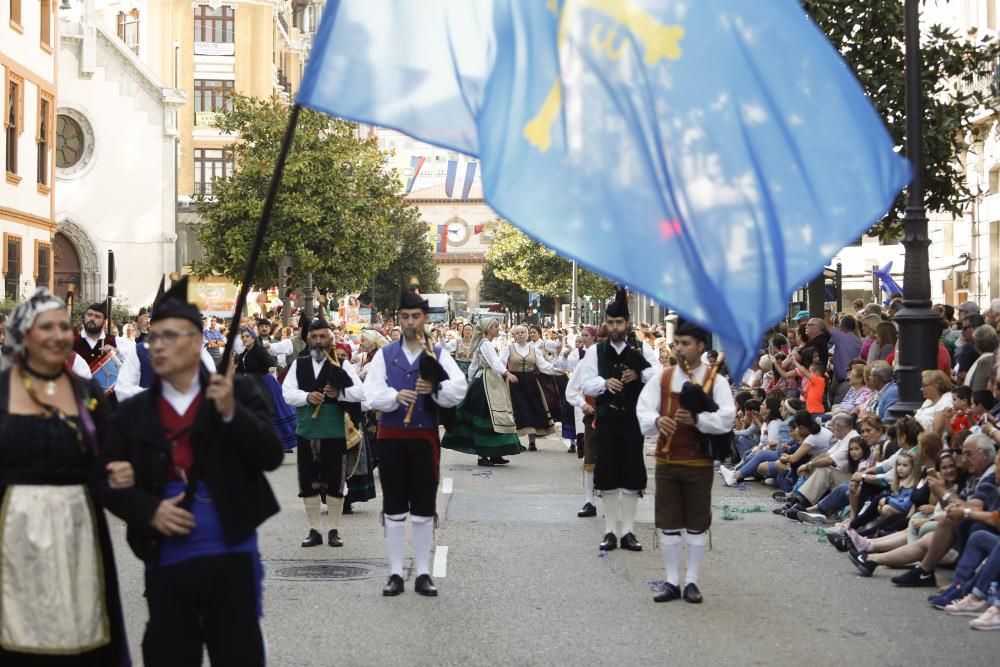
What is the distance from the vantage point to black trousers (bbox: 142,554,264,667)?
5434 millimetres

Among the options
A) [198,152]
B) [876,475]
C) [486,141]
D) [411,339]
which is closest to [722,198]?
[486,141]

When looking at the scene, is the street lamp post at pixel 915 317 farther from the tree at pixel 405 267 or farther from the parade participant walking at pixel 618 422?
the tree at pixel 405 267

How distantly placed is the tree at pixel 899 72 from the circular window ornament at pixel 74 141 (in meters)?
37.7

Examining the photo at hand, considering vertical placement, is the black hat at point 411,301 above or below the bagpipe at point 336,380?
above

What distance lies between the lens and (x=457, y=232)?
15025 centimetres

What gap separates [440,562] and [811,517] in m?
4.29

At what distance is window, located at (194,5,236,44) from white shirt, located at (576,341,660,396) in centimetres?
5926

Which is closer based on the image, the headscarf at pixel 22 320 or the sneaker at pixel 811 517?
the headscarf at pixel 22 320

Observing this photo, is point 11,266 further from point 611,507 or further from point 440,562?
point 440,562

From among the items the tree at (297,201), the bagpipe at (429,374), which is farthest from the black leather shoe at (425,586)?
the tree at (297,201)

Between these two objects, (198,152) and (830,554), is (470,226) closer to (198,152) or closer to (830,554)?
(198,152)

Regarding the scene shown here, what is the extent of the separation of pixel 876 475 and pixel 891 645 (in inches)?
156

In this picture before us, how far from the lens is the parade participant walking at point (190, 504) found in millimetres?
5434

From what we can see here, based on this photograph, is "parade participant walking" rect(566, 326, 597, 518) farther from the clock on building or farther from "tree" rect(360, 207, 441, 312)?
the clock on building
